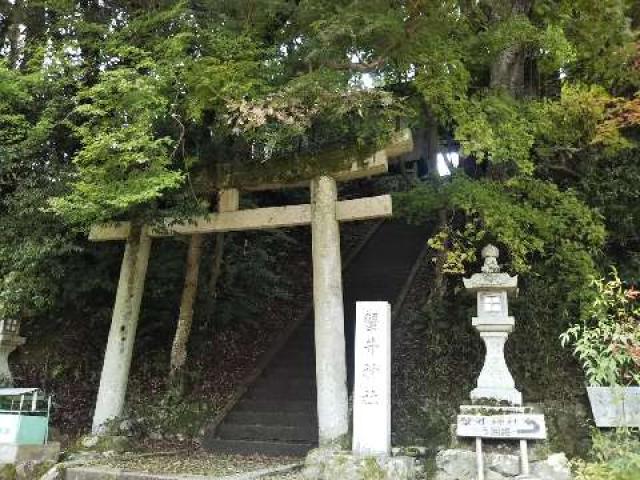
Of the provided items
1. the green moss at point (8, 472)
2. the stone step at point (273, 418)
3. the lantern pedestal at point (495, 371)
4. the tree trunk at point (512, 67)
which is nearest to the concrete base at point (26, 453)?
the green moss at point (8, 472)

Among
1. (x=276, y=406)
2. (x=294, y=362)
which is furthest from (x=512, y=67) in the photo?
(x=276, y=406)

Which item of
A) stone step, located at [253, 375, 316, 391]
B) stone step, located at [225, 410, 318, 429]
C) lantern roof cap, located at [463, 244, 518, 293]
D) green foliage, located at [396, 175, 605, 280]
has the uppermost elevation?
green foliage, located at [396, 175, 605, 280]

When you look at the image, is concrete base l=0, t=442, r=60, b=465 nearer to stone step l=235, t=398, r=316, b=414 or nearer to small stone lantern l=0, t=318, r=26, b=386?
small stone lantern l=0, t=318, r=26, b=386

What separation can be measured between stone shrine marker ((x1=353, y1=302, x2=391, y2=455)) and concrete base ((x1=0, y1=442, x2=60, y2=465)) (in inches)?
167

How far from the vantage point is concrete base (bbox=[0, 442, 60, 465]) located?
24.8ft

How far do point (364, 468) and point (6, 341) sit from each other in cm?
659

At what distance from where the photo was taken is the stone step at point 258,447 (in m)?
8.29

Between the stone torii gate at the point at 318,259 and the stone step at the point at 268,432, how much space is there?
1.12m

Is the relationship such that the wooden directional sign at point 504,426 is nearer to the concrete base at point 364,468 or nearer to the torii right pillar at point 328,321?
the concrete base at point 364,468

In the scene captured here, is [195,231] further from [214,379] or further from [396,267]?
[396,267]

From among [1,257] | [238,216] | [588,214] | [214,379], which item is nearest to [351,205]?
[238,216]

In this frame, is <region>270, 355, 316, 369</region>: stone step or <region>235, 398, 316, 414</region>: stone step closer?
<region>235, 398, 316, 414</region>: stone step

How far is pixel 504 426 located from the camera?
6383 millimetres

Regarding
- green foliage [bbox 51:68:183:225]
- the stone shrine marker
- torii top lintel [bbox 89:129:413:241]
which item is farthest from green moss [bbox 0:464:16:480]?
the stone shrine marker
